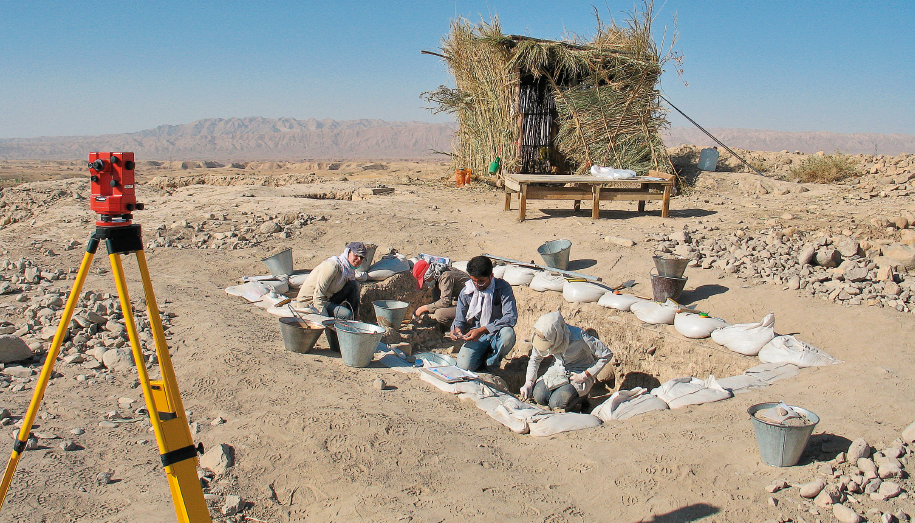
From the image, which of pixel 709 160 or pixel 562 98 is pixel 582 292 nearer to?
pixel 562 98

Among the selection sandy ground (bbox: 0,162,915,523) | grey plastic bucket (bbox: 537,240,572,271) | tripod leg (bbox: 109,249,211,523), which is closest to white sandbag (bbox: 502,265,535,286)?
grey plastic bucket (bbox: 537,240,572,271)

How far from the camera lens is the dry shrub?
12164mm

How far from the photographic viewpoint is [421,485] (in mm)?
2865

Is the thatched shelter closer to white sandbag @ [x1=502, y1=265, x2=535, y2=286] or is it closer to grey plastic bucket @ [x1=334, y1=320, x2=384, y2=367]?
white sandbag @ [x1=502, y1=265, x2=535, y2=286]

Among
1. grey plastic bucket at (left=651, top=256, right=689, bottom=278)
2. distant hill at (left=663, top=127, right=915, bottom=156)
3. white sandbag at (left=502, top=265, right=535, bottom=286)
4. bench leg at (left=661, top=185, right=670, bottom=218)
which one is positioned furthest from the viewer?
distant hill at (left=663, top=127, right=915, bottom=156)

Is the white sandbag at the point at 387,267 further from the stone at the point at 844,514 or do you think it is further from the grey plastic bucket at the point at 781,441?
the stone at the point at 844,514

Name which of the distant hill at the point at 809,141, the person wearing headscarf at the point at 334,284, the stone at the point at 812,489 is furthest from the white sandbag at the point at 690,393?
the distant hill at the point at 809,141

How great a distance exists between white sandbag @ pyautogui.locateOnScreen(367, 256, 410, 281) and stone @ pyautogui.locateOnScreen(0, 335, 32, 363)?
3158mm

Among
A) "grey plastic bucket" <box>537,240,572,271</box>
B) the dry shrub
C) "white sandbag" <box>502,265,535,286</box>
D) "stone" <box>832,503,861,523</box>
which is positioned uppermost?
the dry shrub

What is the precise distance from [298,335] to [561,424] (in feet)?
6.96

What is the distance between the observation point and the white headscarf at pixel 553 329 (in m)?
4.07

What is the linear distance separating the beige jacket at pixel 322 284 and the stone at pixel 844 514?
12.9 ft

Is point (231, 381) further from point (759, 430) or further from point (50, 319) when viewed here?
point (759, 430)

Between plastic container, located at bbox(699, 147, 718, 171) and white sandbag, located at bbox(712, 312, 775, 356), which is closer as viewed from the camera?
white sandbag, located at bbox(712, 312, 775, 356)
